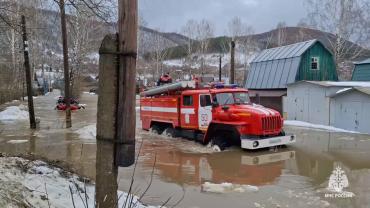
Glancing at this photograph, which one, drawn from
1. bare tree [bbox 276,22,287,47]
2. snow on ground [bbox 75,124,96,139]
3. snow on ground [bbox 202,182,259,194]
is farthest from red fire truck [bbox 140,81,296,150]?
bare tree [bbox 276,22,287,47]

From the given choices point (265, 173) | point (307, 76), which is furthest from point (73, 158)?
point (307, 76)

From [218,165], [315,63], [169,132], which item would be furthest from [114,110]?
[315,63]

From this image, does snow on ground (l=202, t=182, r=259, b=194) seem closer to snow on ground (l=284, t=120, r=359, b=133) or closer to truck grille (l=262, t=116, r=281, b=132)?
truck grille (l=262, t=116, r=281, b=132)

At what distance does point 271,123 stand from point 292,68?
50.4 ft

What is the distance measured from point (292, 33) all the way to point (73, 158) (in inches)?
2888

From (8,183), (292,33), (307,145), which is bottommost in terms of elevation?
(307,145)

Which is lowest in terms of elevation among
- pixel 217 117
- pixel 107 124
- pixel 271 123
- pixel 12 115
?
pixel 12 115

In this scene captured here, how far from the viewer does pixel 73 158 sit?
13.3m

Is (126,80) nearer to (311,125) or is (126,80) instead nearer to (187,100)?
(187,100)

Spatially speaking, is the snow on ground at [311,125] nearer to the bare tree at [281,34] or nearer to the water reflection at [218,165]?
the water reflection at [218,165]

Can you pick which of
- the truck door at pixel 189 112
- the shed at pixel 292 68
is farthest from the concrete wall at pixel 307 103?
the truck door at pixel 189 112

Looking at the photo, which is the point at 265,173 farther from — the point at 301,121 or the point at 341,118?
the point at 301,121

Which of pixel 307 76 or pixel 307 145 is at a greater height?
pixel 307 76

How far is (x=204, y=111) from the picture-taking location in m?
16.0
